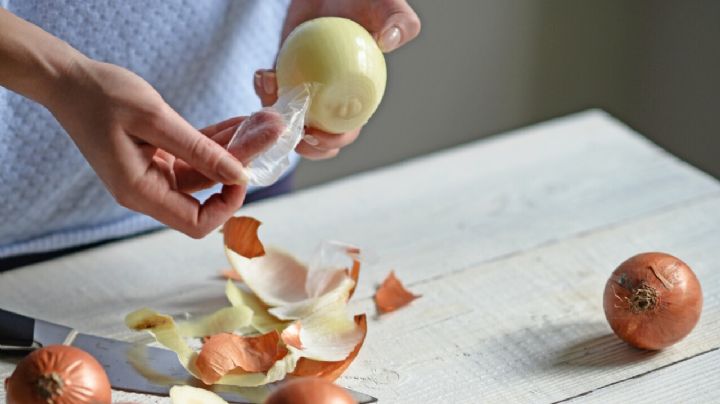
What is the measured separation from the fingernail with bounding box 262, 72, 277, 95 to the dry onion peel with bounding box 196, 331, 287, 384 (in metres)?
0.27

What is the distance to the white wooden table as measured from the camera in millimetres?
1005

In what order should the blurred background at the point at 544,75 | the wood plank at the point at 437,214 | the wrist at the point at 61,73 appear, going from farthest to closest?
1. the blurred background at the point at 544,75
2. the wood plank at the point at 437,214
3. the wrist at the point at 61,73

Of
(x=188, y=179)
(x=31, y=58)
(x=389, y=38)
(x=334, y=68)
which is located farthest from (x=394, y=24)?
(x=31, y=58)

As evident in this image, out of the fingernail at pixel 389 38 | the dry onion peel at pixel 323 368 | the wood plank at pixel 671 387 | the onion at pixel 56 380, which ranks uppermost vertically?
the fingernail at pixel 389 38

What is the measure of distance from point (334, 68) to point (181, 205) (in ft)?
0.63

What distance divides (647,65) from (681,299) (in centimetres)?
167

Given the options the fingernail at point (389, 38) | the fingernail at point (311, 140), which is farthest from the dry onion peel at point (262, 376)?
the fingernail at point (389, 38)

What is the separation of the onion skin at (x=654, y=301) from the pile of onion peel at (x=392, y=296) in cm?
21

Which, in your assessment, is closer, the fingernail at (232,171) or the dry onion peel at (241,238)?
the fingernail at (232,171)

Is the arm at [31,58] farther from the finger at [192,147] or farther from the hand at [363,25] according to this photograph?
the hand at [363,25]

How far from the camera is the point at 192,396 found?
946 millimetres

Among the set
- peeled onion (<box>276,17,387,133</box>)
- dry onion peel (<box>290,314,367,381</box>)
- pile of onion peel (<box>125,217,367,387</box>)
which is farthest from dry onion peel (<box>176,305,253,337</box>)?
peeled onion (<box>276,17,387,133</box>)

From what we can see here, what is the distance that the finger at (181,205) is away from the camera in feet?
3.18

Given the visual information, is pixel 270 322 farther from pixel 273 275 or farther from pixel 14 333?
pixel 14 333
